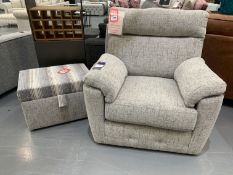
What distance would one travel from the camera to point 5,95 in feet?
7.00

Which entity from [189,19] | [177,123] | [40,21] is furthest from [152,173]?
[40,21]

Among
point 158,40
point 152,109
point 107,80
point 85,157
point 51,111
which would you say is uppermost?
point 158,40

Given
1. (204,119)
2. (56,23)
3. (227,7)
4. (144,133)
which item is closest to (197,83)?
(204,119)

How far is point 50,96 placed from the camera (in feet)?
4.99

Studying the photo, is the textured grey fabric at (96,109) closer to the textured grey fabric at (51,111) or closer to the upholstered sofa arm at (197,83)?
the textured grey fabric at (51,111)

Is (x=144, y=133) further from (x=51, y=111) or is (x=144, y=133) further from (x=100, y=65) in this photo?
(x=51, y=111)

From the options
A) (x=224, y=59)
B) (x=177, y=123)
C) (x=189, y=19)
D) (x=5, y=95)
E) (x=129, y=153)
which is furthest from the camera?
(x=5, y=95)

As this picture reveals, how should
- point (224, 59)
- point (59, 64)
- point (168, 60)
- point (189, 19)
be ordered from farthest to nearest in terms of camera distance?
point (59, 64) → point (224, 59) → point (168, 60) → point (189, 19)

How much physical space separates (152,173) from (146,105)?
1.50 feet

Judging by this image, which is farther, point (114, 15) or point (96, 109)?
point (114, 15)

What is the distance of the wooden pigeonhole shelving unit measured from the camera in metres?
1.74

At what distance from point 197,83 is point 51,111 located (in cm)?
113

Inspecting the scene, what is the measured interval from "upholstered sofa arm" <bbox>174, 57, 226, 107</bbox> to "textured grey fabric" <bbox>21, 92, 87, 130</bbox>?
83cm

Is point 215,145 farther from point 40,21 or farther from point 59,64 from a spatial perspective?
point 40,21
